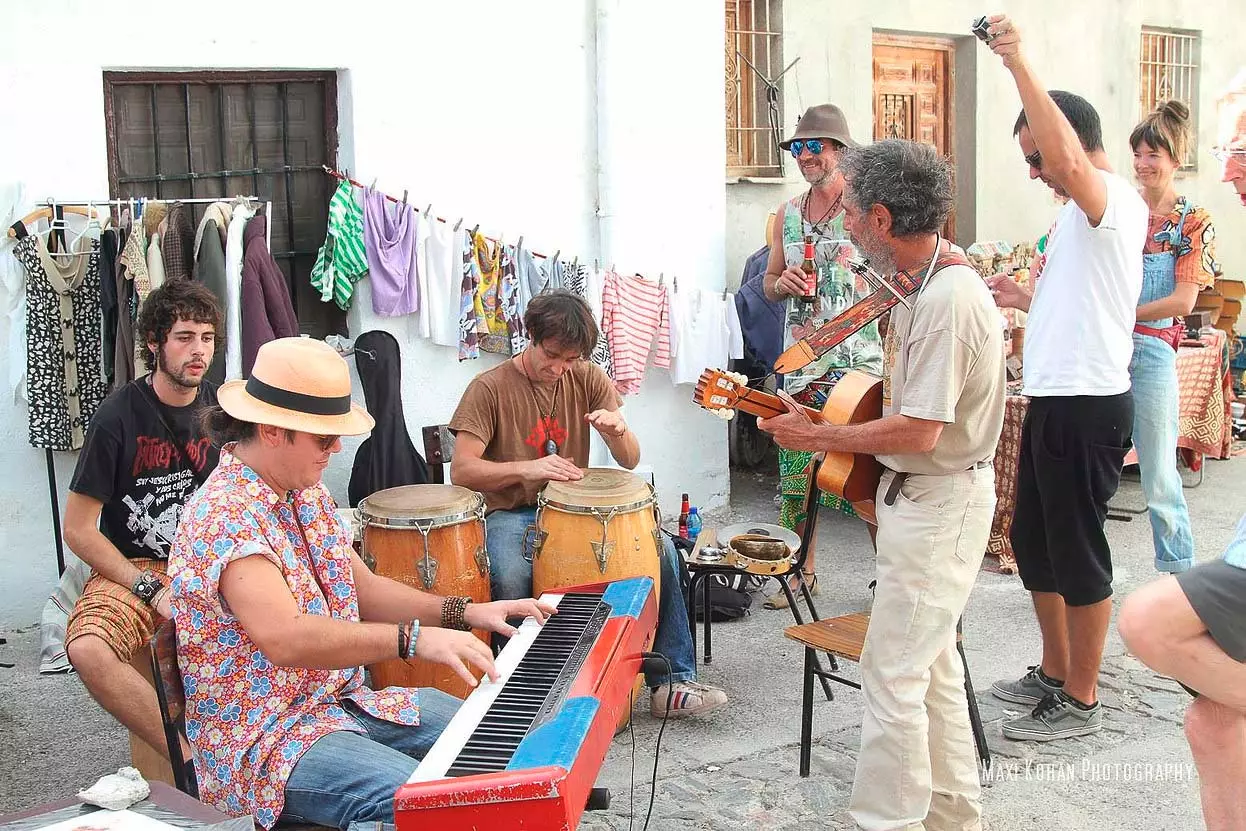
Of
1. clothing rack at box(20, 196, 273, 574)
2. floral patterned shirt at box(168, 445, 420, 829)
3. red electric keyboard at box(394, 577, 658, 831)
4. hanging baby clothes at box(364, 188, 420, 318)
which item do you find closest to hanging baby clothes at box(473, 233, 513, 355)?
hanging baby clothes at box(364, 188, 420, 318)

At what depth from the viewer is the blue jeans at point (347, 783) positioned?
2564 millimetres

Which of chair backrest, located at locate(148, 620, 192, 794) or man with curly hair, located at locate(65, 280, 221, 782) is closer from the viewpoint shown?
chair backrest, located at locate(148, 620, 192, 794)

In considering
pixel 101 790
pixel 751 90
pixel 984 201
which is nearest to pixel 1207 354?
pixel 984 201

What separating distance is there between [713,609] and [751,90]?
4.25 m

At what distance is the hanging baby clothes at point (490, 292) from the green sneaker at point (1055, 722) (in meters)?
3.03

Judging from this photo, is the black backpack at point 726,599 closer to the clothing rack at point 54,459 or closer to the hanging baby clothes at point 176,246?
the clothing rack at point 54,459

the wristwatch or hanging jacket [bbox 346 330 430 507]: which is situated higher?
hanging jacket [bbox 346 330 430 507]

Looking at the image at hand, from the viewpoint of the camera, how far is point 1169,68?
1090 cm

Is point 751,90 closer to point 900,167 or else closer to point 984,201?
point 984,201

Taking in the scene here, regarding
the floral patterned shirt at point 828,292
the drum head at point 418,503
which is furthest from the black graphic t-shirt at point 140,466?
the floral patterned shirt at point 828,292

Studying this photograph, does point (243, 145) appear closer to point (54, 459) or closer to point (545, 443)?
point (54, 459)

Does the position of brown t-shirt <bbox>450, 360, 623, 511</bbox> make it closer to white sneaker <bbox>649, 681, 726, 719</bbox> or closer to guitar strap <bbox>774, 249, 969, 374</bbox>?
white sneaker <bbox>649, 681, 726, 719</bbox>

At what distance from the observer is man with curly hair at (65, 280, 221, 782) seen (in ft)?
12.0

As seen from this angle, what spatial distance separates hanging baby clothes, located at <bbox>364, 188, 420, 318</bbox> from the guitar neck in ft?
8.34
